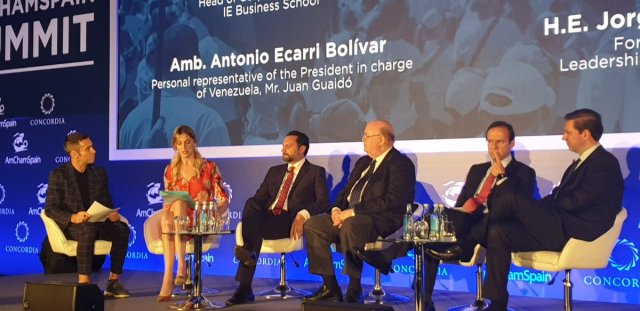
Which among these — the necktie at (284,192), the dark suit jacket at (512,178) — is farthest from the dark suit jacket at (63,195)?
the dark suit jacket at (512,178)

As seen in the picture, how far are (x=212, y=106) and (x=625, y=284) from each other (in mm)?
3995

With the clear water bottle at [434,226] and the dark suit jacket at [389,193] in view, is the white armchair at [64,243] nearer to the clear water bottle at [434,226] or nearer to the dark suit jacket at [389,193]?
the dark suit jacket at [389,193]

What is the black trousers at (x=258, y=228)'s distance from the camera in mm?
5809

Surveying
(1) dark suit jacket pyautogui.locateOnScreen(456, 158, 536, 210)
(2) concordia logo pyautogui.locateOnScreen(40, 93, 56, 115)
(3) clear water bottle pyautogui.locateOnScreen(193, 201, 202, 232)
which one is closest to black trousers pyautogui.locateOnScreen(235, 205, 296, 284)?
(3) clear water bottle pyautogui.locateOnScreen(193, 201, 202, 232)

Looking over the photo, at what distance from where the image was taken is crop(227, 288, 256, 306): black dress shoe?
5.75 m

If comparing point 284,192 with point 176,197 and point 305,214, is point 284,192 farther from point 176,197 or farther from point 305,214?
point 176,197

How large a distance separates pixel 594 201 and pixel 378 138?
1.57m

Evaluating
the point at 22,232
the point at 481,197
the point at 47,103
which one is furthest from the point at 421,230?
the point at 22,232

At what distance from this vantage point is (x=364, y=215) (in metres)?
5.52

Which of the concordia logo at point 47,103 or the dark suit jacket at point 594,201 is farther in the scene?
the concordia logo at point 47,103

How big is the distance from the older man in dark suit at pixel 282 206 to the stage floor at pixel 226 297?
0.94 feet

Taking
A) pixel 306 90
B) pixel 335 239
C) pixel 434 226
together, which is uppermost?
pixel 306 90

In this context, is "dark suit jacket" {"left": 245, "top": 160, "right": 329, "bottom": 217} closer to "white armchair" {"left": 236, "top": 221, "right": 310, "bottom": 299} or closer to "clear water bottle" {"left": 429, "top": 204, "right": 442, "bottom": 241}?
"white armchair" {"left": 236, "top": 221, "right": 310, "bottom": 299}

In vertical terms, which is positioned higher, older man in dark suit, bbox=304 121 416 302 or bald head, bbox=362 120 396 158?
bald head, bbox=362 120 396 158
